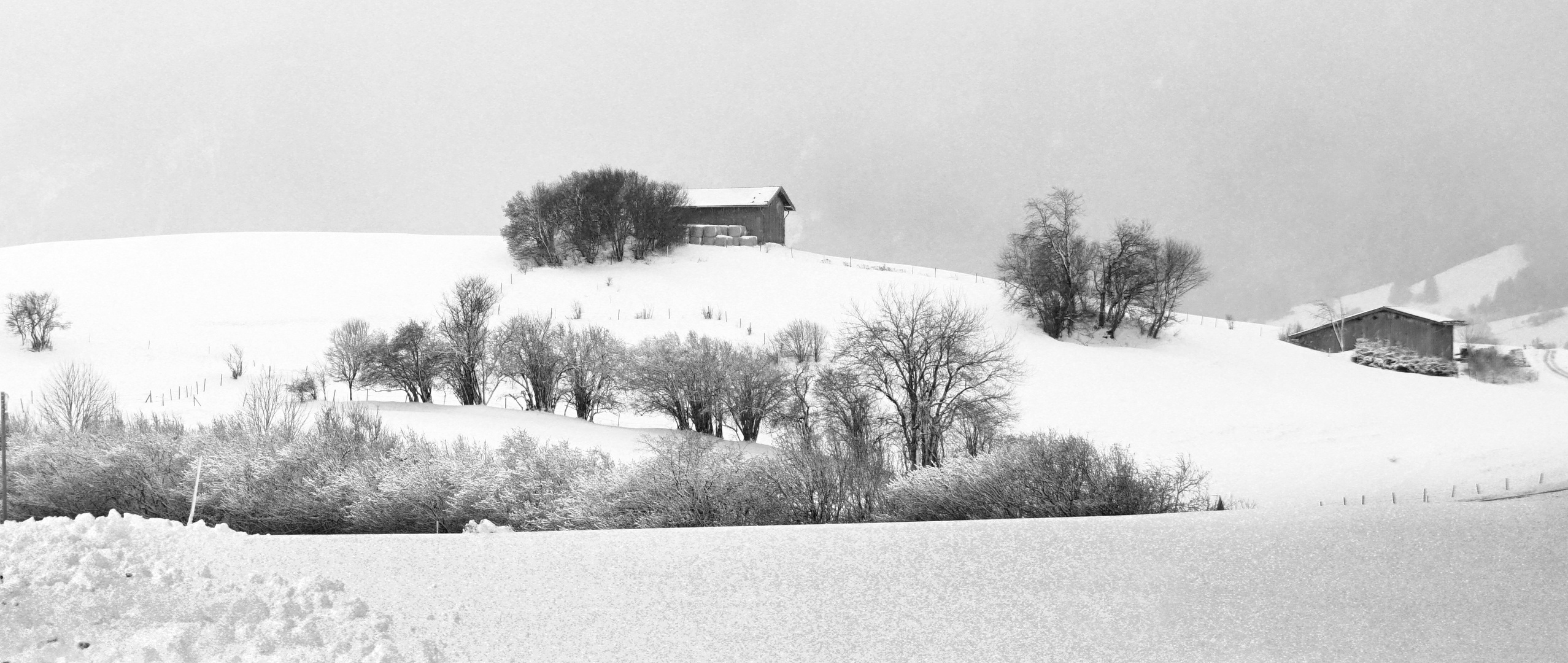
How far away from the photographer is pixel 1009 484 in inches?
443

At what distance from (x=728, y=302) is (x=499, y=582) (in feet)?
103

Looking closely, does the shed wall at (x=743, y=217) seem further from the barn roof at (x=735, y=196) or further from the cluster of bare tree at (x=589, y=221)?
the cluster of bare tree at (x=589, y=221)

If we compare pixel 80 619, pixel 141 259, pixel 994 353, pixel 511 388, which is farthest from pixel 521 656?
pixel 141 259

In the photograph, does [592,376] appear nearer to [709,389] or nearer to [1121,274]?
[709,389]

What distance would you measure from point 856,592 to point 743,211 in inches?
1779

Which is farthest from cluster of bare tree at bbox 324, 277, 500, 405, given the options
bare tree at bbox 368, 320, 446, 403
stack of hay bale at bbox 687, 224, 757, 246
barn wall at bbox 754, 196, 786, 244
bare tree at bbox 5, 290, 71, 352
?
barn wall at bbox 754, 196, 786, 244

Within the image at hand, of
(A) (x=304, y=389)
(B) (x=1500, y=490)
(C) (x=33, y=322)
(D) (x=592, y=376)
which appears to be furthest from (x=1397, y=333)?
(C) (x=33, y=322)

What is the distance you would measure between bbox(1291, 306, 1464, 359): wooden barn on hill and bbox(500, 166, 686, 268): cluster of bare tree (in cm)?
2743

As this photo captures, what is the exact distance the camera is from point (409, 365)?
25938 millimetres

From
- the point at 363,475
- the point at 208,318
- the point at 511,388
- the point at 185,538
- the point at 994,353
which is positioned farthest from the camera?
the point at 208,318

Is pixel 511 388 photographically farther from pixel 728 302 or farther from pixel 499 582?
pixel 499 582

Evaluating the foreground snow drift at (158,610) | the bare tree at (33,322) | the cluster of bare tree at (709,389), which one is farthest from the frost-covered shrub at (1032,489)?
the bare tree at (33,322)

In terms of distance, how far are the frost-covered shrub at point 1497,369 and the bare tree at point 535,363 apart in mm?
19747

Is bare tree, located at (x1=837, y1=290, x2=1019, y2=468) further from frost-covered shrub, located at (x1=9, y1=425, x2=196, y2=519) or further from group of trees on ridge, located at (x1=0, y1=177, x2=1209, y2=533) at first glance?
frost-covered shrub, located at (x1=9, y1=425, x2=196, y2=519)
